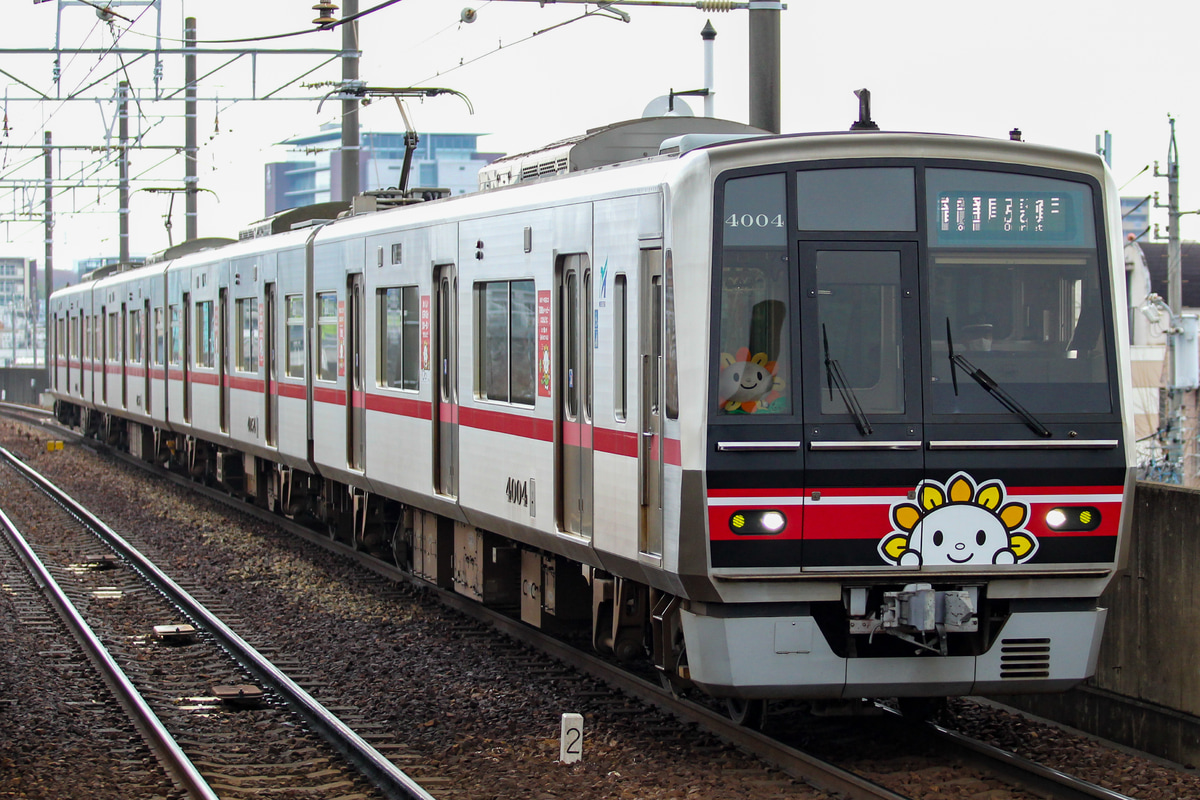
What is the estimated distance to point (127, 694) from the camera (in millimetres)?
9258

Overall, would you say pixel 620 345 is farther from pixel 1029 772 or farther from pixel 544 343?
pixel 1029 772

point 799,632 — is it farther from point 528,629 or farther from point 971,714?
point 528,629

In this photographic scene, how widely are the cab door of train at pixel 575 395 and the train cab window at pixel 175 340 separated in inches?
536

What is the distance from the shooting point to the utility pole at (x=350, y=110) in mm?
18500

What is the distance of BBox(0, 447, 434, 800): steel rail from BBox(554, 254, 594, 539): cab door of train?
5.20 ft

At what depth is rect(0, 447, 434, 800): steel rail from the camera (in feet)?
23.9

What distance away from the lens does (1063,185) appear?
7.17 meters

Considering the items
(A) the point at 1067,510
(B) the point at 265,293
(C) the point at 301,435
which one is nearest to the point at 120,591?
(C) the point at 301,435

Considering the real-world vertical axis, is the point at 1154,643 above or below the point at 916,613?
below

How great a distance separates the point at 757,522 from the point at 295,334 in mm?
9453

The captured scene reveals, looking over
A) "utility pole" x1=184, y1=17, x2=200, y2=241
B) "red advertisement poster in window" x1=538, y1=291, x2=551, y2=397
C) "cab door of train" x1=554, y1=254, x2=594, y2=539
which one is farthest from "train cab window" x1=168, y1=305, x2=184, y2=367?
"cab door of train" x1=554, y1=254, x2=594, y2=539

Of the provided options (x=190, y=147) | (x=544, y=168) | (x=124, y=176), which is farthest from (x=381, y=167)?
(x=544, y=168)

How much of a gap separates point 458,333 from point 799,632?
4.19 meters

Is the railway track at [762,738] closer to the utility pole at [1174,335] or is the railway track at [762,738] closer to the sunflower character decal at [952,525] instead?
the sunflower character decal at [952,525]
